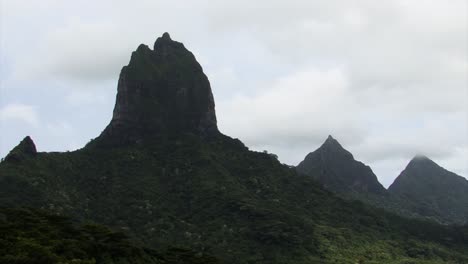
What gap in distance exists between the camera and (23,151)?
6142 inches

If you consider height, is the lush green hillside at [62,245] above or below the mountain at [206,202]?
below

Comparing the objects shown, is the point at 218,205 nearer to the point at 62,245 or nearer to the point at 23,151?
the point at 23,151

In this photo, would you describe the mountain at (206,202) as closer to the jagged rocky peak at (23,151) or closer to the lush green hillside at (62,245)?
the jagged rocky peak at (23,151)

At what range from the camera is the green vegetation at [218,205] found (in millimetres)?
136375

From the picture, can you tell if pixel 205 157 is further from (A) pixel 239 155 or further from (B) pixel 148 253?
(B) pixel 148 253

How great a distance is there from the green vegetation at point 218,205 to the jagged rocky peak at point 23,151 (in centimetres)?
202

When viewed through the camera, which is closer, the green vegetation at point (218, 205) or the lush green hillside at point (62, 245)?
the lush green hillside at point (62, 245)

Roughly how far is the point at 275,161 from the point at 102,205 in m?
66.8

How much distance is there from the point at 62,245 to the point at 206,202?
304 ft

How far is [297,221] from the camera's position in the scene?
14912cm

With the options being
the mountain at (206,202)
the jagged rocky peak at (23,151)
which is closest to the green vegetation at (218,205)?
the mountain at (206,202)

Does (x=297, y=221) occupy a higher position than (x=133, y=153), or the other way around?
(x=133, y=153)

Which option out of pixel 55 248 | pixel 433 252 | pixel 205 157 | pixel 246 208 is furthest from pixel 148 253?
pixel 433 252

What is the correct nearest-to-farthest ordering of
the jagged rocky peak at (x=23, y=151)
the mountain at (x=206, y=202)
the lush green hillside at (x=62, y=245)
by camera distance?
the lush green hillside at (x=62, y=245) < the mountain at (x=206, y=202) < the jagged rocky peak at (x=23, y=151)
